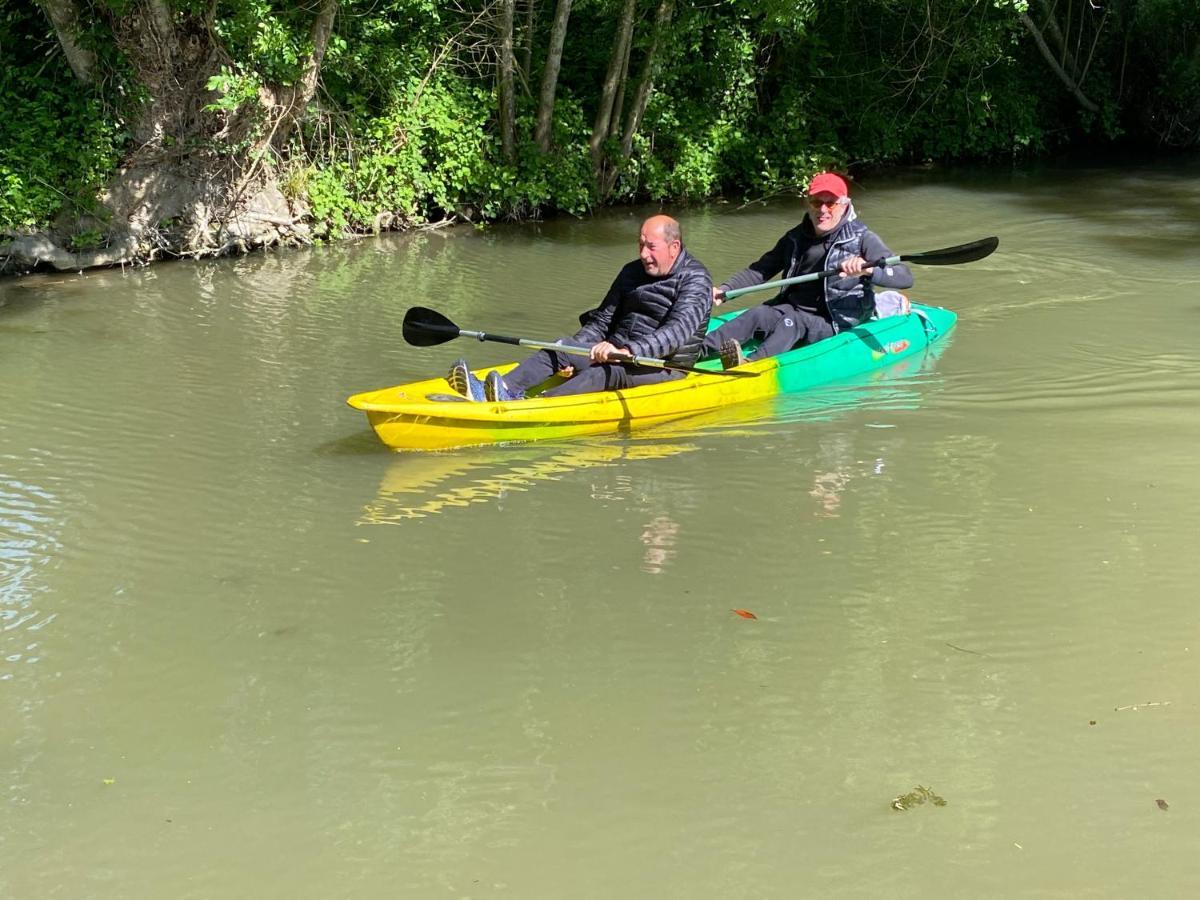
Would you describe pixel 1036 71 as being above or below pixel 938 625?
above

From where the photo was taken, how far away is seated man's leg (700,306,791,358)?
7992 mm

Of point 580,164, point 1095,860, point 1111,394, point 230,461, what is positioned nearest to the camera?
point 1095,860

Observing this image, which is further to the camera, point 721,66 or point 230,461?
point 721,66

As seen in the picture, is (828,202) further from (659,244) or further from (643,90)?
(643,90)

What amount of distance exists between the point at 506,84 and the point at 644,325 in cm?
722

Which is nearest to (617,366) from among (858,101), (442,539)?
(442,539)

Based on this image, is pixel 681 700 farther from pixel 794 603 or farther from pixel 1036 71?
pixel 1036 71

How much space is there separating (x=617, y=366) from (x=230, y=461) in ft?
7.11

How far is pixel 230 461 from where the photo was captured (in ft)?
22.7

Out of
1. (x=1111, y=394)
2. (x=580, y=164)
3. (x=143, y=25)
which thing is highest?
(x=143, y=25)

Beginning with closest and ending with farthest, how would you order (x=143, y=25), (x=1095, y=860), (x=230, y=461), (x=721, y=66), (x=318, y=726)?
(x=1095, y=860) < (x=318, y=726) < (x=230, y=461) < (x=143, y=25) < (x=721, y=66)

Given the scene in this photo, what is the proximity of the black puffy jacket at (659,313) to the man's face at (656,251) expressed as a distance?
62mm

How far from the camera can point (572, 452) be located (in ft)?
22.9

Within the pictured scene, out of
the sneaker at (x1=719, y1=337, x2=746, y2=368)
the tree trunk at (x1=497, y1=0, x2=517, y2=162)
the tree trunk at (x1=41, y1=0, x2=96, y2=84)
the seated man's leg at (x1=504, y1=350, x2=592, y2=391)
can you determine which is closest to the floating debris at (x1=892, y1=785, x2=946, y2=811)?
the seated man's leg at (x1=504, y1=350, x2=592, y2=391)
